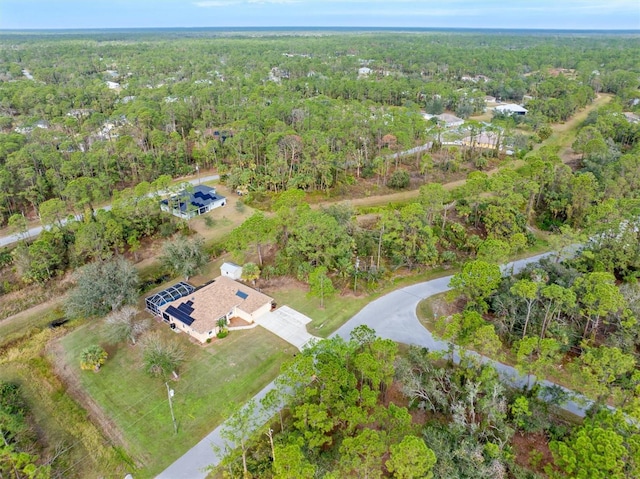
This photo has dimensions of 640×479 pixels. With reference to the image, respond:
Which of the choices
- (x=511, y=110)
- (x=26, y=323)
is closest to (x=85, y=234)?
(x=26, y=323)

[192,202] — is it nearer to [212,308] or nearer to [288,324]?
[212,308]

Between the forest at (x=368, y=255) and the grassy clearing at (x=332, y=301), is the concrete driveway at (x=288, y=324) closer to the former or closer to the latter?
the grassy clearing at (x=332, y=301)

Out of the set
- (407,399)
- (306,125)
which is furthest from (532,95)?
(407,399)

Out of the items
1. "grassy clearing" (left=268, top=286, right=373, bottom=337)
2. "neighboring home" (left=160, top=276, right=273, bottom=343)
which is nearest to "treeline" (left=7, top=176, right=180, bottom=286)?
"neighboring home" (left=160, top=276, right=273, bottom=343)

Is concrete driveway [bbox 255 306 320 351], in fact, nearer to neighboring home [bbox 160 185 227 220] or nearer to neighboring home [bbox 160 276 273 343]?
neighboring home [bbox 160 276 273 343]

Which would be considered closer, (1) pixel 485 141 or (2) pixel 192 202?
(2) pixel 192 202

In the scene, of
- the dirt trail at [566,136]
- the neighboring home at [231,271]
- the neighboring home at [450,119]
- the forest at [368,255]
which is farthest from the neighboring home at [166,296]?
the neighboring home at [450,119]
